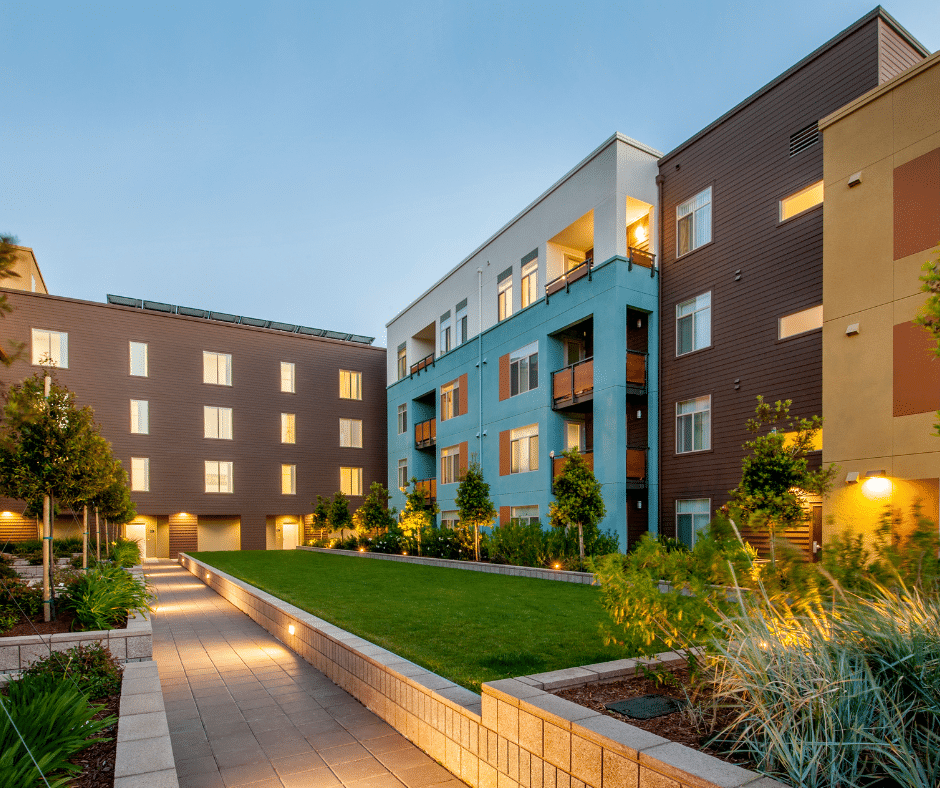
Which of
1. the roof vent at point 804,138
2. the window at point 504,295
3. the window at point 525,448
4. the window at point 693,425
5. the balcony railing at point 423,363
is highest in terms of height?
the roof vent at point 804,138

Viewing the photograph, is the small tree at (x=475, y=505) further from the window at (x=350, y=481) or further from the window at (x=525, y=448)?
the window at (x=350, y=481)

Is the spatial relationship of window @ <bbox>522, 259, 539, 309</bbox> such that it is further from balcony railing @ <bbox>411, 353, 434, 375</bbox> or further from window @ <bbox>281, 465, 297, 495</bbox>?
window @ <bbox>281, 465, 297, 495</bbox>

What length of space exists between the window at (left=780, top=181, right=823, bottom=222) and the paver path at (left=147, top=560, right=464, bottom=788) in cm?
1342

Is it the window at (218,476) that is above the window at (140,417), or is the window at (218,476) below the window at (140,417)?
below

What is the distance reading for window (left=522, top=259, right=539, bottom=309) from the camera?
21059 mm

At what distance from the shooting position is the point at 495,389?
75.3 feet

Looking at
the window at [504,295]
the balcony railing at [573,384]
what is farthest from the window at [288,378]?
the balcony railing at [573,384]

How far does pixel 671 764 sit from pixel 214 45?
11724cm

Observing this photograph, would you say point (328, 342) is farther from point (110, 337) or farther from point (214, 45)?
point (214, 45)

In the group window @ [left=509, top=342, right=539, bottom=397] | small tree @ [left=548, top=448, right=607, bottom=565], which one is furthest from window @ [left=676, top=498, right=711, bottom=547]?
window @ [left=509, top=342, right=539, bottom=397]

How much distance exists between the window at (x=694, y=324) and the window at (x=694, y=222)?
1.42m

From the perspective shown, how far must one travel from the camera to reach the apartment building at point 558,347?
1739 cm

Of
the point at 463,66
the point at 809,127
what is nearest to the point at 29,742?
the point at 809,127

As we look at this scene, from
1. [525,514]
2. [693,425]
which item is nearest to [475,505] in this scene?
[525,514]
